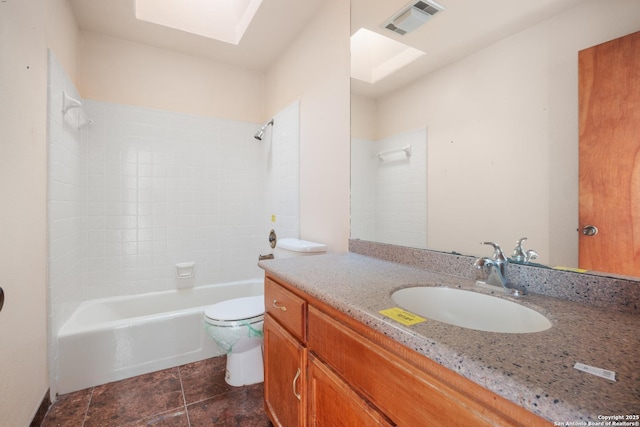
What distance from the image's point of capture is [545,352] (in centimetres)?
51

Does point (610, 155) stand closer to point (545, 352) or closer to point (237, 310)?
point (545, 352)

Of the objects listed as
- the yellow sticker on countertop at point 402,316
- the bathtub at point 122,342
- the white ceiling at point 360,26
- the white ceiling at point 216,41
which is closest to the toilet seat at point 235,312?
the bathtub at point 122,342

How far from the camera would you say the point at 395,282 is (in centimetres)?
99

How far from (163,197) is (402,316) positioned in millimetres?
2449

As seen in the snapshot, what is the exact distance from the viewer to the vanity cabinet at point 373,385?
0.48 meters

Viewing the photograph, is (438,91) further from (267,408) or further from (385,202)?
(267,408)

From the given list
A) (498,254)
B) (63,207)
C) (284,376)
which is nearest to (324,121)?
(498,254)

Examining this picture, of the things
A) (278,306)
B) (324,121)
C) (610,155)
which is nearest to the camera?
(610,155)

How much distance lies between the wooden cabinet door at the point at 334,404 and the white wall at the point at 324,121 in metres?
0.88

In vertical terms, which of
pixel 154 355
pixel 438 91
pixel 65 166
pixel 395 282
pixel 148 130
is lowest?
pixel 154 355

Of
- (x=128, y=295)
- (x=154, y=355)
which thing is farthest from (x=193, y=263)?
(x=154, y=355)

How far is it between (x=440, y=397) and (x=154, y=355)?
6.76 feet

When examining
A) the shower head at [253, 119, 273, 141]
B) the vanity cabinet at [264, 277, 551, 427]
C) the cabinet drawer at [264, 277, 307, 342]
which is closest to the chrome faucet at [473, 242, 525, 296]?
the vanity cabinet at [264, 277, 551, 427]

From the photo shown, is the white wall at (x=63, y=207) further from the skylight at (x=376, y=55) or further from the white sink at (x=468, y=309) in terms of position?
the white sink at (x=468, y=309)
